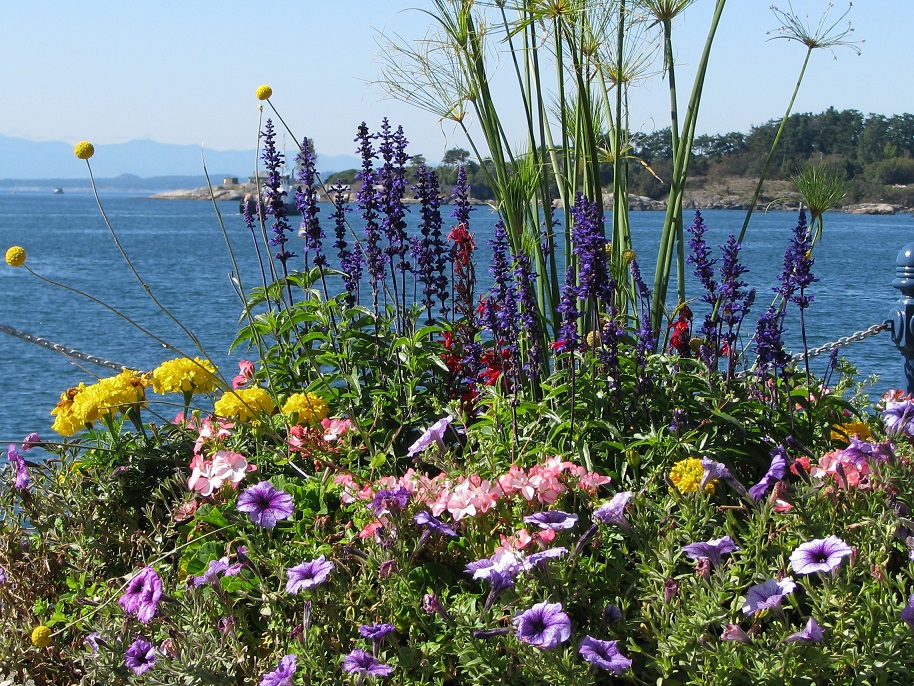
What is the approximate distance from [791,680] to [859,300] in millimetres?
22243

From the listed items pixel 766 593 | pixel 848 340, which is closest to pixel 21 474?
pixel 766 593

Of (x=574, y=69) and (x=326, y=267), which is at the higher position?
(x=574, y=69)

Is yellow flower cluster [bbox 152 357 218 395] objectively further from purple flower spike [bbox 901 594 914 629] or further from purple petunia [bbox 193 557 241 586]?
purple flower spike [bbox 901 594 914 629]

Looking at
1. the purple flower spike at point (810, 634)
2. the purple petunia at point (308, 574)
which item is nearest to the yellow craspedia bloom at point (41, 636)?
the purple petunia at point (308, 574)

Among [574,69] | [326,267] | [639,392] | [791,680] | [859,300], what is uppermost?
[574,69]

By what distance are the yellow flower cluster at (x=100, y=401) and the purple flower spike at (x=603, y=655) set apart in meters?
1.53

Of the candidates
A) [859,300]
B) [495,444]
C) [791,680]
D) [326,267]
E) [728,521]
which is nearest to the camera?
[791,680]

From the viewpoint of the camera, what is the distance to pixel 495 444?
2.47 metres

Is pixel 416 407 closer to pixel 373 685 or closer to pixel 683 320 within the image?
pixel 683 320

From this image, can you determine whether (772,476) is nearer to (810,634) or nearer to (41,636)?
(810,634)

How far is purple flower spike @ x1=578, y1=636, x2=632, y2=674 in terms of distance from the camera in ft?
5.38

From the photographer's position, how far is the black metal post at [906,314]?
3561mm

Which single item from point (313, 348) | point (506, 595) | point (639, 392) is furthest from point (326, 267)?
point (506, 595)

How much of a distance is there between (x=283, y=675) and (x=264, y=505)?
45 centimetres
